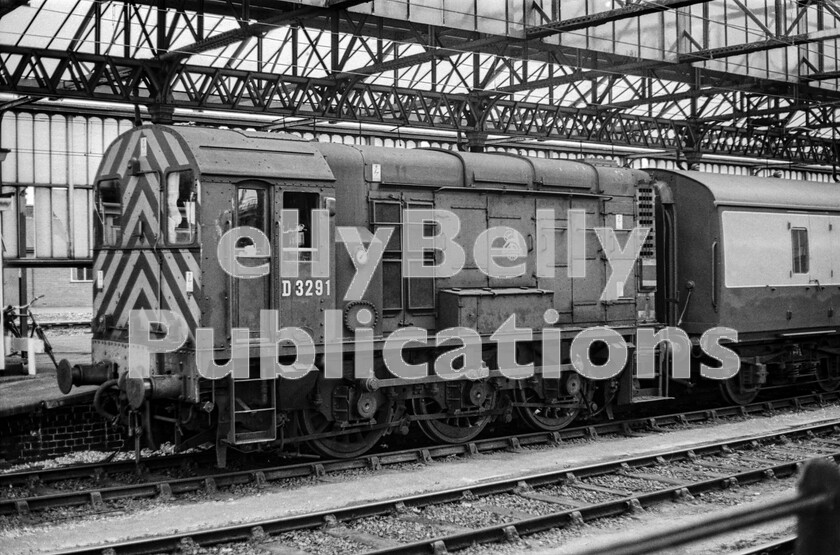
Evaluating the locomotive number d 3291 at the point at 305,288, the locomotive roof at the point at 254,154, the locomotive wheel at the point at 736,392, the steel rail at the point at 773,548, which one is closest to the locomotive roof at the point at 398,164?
the locomotive roof at the point at 254,154

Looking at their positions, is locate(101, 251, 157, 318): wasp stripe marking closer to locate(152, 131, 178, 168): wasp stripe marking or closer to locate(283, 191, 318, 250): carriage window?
locate(152, 131, 178, 168): wasp stripe marking

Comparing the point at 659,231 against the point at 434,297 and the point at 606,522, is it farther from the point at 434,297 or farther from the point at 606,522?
the point at 606,522

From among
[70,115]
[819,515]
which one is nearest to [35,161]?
[70,115]

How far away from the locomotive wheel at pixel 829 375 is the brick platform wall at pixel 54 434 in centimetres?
1270

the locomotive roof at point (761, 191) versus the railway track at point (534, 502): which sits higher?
the locomotive roof at point (761, 191)

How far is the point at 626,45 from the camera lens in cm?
2377

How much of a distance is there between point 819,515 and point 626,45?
863 inches

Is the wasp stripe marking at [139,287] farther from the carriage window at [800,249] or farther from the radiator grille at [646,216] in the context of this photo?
the carriage window at [800,249]

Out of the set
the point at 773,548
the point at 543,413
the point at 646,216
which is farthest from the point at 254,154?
the point at 646,216

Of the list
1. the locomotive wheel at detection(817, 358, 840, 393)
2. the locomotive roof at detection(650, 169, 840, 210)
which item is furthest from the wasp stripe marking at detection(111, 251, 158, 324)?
the locomotive wheel at detection(817, 358, 840, 393)

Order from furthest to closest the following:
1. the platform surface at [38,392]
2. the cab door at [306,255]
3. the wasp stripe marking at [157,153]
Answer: the platform surface at [38,392] → the cab door at [306,255] → the wasp stripe marking at [157,153]

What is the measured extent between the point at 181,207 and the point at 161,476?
319cm

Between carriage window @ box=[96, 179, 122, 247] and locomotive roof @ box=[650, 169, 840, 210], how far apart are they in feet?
28.9

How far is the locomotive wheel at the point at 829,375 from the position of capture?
17406 mm
